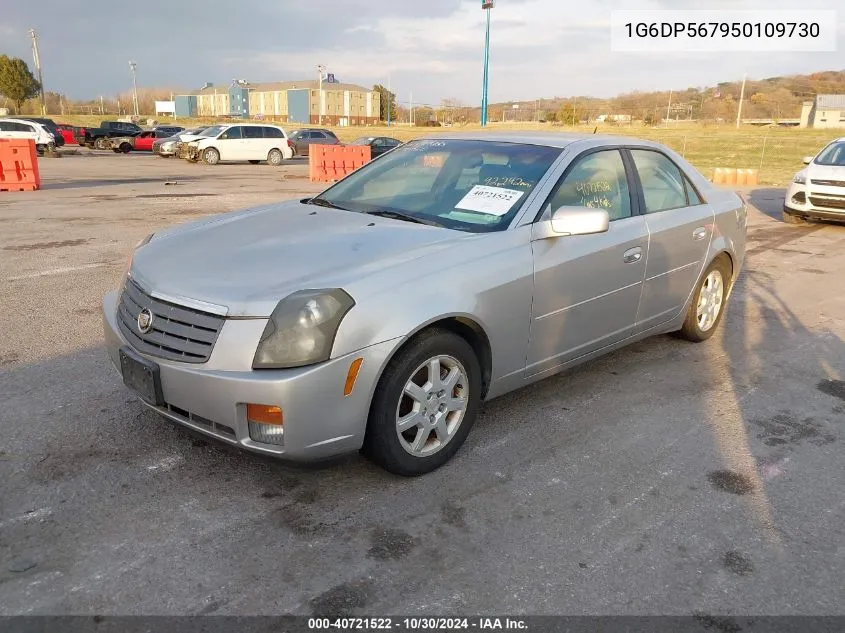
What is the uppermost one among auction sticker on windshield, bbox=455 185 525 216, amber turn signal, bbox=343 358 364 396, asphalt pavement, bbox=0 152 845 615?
auction sticker on windshield, bbox=455 185 525 216

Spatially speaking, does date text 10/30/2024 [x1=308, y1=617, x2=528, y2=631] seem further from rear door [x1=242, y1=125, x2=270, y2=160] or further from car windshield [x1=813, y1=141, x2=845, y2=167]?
rear door [x1=242, y1=125, x2=270, y2=160]

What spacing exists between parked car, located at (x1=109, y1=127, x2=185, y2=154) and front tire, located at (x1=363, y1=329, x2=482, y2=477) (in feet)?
117

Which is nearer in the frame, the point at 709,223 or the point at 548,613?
the point at 548,613

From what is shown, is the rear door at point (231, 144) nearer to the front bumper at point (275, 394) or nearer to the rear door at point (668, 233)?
the rear door at point (668, 233)

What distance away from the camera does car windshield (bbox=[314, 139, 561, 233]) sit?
3797 millimetres

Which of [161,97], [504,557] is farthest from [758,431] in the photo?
[161,97]

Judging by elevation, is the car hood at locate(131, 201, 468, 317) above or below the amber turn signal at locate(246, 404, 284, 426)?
above

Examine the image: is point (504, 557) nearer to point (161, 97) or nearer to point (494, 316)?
point (494, 316)

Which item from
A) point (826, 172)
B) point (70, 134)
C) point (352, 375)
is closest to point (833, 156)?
point (826, 172)

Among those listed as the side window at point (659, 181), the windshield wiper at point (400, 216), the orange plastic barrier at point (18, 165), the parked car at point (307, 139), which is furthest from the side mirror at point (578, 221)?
the parked car at point (307, 139)

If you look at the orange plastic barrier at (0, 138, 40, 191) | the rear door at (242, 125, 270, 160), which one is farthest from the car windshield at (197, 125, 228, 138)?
the orange plastic barrier at (0, 138, 40, 191)

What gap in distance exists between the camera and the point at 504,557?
2.72 m

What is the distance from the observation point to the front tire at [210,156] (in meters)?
26.9

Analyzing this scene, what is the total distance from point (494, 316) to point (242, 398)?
1.28 meters
